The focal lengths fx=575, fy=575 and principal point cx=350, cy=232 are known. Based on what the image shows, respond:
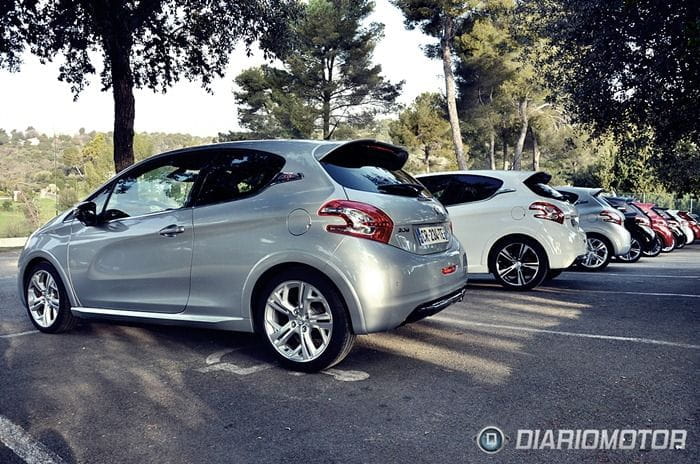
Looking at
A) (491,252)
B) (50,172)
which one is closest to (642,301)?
(491,252)

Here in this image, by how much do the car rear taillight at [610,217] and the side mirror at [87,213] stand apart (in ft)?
29.0

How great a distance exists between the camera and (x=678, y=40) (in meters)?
10.4

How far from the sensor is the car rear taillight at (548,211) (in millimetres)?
7637

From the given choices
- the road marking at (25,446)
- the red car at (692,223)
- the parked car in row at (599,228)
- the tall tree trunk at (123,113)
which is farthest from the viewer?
the red car at (692,223)

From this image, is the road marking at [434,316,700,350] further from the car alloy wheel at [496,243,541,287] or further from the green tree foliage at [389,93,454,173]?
the green tree foliage at [389,93,454,173]

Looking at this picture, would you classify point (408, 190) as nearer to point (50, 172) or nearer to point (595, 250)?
point (595, 250)

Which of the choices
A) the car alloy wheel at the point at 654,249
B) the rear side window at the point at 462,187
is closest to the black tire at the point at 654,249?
the car alloy wheel at the point at 654,249

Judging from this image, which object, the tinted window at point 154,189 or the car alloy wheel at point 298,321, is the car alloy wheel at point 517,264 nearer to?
the car alloy wheel at point 298,321

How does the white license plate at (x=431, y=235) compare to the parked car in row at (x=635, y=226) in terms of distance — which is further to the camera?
the parked car in row at (x=635, y=226)

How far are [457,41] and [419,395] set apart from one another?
32.0 meters

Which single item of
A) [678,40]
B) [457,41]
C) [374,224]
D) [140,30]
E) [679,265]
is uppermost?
[457,41]

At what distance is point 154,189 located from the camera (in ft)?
16.2

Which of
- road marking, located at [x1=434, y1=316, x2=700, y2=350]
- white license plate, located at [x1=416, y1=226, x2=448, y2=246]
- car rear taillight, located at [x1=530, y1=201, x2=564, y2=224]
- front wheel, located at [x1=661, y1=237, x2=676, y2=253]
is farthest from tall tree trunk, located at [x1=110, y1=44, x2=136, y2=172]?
front wheel, located at [x1=661, y1=237, x2=676, y2=253]

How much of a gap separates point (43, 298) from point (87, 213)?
1085mm
